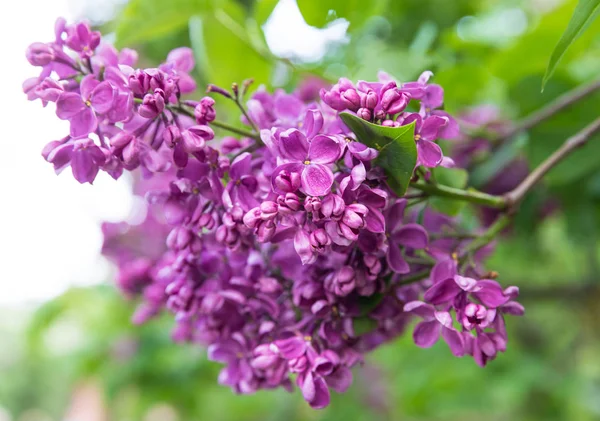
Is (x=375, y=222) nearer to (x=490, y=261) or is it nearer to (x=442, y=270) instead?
(x=442, y=270)

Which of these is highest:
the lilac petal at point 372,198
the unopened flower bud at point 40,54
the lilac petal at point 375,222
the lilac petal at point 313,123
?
the unopened flower bud at point 40,54

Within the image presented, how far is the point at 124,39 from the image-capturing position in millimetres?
776

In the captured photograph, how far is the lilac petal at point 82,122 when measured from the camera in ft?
1.51

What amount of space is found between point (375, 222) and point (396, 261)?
7cm

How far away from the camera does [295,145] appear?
43 cm

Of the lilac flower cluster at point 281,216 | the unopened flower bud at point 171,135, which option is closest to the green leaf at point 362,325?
the lilac flower cluster at point 281,216

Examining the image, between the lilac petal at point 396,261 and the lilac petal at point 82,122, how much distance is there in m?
0.26

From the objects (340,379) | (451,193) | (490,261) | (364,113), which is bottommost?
(490,261)

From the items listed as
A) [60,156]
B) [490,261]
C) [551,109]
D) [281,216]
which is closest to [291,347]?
[281,216]

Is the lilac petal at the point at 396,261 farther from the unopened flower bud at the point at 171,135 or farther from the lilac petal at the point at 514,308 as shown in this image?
the unopened flower bud at the point at 171,135

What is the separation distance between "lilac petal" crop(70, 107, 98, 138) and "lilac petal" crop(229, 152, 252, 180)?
0.11 meters

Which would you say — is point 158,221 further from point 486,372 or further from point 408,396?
point 486,372

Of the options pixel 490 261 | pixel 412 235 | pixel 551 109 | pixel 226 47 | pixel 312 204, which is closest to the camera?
pixel 312 204

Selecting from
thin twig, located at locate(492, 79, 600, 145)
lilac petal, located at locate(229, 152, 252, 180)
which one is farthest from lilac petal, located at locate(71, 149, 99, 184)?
thin twig, located at locate(492, 79, 600, 145)
